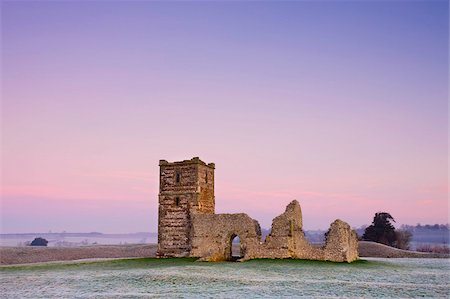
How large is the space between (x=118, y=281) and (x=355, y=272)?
13.8 m

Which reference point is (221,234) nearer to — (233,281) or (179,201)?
(179,201)

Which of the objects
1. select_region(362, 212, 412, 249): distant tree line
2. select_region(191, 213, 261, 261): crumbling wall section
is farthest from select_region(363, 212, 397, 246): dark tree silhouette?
select_region(191, 213, 261, 261): crumbling wall section

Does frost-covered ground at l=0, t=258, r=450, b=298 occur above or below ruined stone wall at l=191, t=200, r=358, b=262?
below

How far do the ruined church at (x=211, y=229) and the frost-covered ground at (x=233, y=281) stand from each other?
207 centimetres

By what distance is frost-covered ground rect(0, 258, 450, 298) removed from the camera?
23.1 m

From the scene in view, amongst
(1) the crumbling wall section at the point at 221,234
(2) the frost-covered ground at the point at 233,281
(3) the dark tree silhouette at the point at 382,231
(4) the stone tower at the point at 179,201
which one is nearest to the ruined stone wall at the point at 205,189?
(4) the stone tower at the point at 179,201

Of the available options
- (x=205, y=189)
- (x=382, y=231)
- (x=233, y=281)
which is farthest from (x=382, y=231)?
(x=233, y=281)

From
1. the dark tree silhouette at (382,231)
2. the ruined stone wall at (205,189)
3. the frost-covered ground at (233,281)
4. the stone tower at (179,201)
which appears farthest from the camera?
the dark tree silhouette at (382,231)

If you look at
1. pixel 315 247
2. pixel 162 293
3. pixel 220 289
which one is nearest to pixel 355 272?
pixel 315 247

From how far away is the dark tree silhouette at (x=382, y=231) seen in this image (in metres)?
66.4

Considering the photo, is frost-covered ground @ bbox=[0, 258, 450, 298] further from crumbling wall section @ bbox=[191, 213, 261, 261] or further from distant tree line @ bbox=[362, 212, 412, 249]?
distant tree line @ bbox=[362, 212, 412, 249]

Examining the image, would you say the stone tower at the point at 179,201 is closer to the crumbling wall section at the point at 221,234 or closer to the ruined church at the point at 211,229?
the ruined church at the point at 211,229

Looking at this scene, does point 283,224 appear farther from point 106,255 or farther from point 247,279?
point 106,255

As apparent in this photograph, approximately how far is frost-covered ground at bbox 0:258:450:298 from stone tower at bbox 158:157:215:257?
25.7ft
